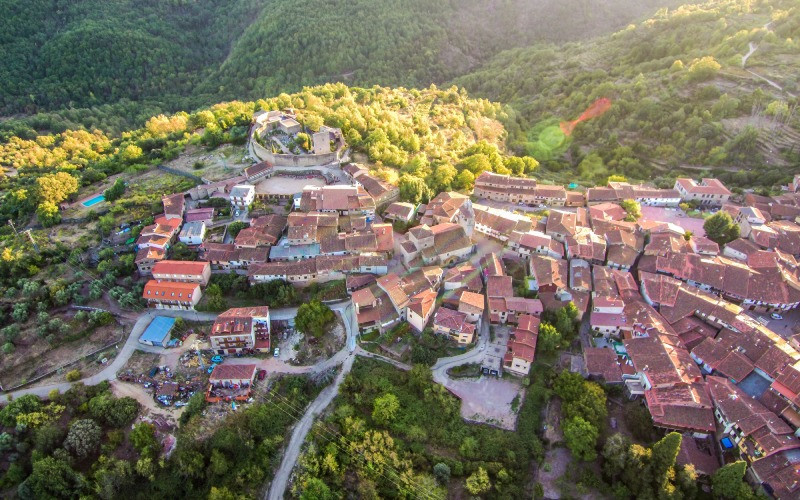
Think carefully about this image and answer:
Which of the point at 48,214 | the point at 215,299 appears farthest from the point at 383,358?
the point at 48,214

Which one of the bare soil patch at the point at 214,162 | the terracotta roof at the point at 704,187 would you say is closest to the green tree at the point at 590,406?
the terracotta roof at the point at 704,187

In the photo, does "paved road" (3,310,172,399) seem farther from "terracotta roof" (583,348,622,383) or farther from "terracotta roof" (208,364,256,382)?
"terracotta roof" (583,348,622,383)

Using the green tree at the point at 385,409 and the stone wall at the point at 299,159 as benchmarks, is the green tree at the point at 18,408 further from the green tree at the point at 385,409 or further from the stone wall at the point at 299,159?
the stone wall at the point at 299,159

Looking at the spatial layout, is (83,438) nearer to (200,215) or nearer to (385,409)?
(385,409)

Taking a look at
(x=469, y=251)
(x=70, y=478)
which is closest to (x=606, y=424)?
Answer: (x=469, y=251)

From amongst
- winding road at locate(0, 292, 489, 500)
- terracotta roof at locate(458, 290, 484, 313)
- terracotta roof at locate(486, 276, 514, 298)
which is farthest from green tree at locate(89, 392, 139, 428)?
terracotta roof at locate(486, 276, 514, 298)
